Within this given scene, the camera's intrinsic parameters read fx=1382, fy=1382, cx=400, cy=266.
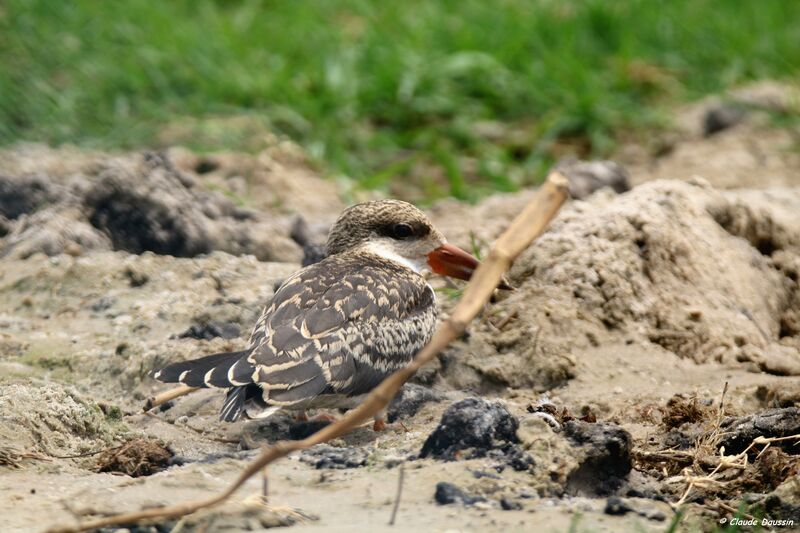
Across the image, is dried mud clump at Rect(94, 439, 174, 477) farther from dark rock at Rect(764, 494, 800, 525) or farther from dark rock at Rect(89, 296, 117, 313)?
dark rock at Rect(764, 494, 800, 525)

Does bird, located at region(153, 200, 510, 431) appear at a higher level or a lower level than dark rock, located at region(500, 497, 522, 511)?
higher

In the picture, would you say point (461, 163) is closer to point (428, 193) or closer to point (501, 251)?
point (428, 193)

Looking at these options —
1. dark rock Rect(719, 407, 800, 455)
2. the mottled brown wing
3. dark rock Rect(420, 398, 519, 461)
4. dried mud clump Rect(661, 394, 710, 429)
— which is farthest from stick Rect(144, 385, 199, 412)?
dark rock Rect(719, 407, 800, 455)

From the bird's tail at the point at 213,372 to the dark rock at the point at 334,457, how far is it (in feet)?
1.24

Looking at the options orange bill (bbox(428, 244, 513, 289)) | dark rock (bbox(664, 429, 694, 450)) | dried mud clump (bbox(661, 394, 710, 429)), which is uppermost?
orange bill (bbox(428, 244, 513, 289))

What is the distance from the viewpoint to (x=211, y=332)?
19.4ft

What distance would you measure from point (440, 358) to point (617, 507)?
182 cm

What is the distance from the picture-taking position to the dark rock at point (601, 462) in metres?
4.39

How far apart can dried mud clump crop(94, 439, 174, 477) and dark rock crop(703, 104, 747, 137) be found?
589cm

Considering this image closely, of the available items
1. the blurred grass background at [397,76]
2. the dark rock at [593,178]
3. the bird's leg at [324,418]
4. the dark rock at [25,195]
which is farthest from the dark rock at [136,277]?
the dark rock at [593,178]

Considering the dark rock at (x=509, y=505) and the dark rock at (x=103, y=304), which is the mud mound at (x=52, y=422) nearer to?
the dark rock at (x=103, y=304)

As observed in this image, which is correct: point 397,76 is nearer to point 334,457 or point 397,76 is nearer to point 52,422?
point 52,422

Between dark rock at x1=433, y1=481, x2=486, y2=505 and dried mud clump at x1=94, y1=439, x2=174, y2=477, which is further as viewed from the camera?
dried mud clump at x1=94, y1=439, x2=174, y2=477

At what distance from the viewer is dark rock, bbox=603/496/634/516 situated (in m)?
4.05
